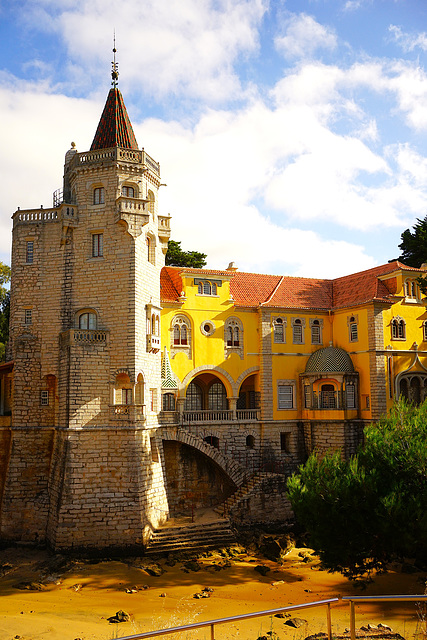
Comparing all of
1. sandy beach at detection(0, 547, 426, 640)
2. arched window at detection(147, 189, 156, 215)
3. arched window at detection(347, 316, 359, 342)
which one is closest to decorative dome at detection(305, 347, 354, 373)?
arched window at detection(347, 316, 359, 342)

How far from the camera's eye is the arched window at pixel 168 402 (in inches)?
1444

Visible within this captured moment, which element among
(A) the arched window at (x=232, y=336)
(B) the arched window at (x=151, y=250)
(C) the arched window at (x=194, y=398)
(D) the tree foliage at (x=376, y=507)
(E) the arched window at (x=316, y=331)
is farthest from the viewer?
(E) the arched window at (x=316, y=331)

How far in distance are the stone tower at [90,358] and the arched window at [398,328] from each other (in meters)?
17.0

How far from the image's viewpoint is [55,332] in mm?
33594

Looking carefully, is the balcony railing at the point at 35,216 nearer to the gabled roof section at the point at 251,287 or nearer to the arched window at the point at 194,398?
the gabled roof section at the point at 251,287

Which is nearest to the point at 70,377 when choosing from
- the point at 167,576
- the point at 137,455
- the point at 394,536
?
the point at 137,455

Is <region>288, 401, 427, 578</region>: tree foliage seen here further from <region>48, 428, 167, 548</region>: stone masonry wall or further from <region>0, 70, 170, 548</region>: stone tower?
<region>0, 70, 170, 548</region>: stone tower

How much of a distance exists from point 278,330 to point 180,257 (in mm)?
17165

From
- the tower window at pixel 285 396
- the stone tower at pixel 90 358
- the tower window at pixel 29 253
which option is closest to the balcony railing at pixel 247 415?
the tower window at pixel 285 396

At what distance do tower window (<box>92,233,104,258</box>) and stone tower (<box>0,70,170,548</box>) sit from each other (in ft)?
0.20

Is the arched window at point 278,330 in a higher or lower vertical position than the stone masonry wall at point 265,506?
higher

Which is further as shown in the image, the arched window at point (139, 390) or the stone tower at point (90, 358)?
the arched window at point (139, 390)

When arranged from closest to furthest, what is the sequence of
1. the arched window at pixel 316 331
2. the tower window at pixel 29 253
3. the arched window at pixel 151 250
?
the tower window at pixel 29 253 → the arched window at pixel 151 250 → the arched window at pixel 316 331

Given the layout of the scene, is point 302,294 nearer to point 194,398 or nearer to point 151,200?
point 194,398
